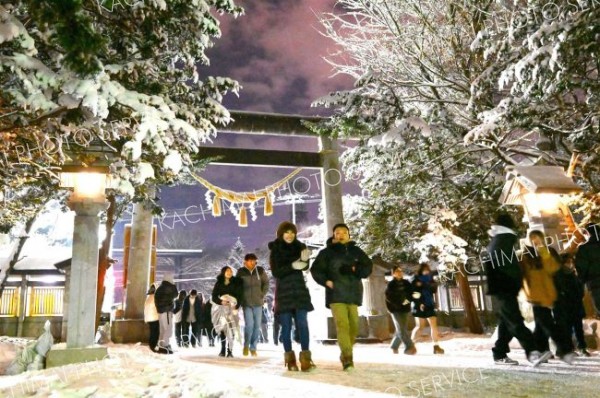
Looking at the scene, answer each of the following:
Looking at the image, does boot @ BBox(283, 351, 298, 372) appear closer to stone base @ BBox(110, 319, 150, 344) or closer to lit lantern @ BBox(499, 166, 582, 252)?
lit lantern @ BBox(499, 166, 582, 252)

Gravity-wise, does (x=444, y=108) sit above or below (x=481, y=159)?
above

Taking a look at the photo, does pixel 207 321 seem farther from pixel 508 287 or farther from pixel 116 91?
pixel 508 287

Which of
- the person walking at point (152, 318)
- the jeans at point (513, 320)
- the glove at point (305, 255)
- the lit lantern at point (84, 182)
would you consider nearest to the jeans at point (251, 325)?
the person walking at point (152, 318)

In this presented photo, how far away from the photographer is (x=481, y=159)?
1297cm

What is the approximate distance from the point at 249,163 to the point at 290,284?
30.9 ft

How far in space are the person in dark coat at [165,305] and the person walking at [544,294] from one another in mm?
6721

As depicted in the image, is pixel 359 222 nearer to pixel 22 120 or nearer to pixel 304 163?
pixel 304 163

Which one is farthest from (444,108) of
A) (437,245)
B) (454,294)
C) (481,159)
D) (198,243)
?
(198,243)

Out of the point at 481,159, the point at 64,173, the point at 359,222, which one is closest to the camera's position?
the point at 64,173

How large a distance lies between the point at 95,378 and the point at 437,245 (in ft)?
35.1

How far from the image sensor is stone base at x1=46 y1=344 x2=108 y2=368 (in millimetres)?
7102

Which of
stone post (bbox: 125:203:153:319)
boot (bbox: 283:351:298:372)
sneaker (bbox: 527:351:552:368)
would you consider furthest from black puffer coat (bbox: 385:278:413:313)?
stone post (bbox: 125:203:153:319)

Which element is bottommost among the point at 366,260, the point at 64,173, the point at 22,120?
the point at 366,260

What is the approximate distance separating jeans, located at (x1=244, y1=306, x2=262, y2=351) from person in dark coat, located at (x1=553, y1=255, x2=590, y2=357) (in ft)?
17.8
